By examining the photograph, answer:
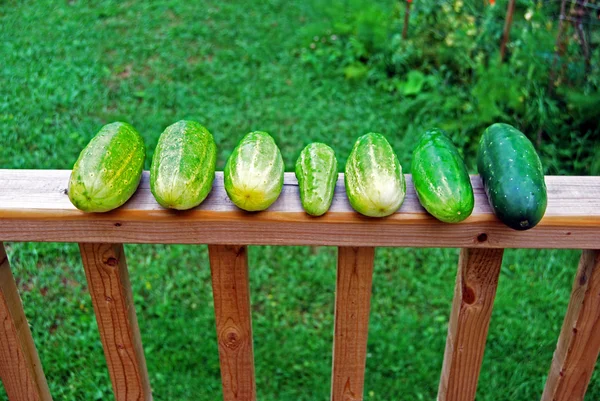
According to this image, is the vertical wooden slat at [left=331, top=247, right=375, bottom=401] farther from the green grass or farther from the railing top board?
the green grass

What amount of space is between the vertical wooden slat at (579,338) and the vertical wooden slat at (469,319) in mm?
299

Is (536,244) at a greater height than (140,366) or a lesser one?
greater

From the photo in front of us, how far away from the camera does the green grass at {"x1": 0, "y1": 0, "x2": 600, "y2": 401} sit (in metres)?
3.65

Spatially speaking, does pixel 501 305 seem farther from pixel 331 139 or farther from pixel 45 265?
pixel 45 265

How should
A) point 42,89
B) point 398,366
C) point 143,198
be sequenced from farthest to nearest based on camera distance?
point 42,89 → point 398,366 → point 143,198

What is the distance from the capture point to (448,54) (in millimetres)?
6098

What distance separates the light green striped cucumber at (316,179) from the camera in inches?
73.7

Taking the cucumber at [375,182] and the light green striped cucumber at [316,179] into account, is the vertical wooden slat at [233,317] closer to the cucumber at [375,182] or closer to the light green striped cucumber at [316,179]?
the light green striped cucumber at [316,179]

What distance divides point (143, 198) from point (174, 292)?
7.39 ft

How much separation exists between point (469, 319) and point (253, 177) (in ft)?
3.20

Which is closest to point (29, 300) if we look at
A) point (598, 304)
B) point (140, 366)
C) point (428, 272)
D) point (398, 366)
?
point (140, 366)

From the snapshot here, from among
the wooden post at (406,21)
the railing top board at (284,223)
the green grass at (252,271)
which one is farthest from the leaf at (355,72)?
the railing top board at (284,223)

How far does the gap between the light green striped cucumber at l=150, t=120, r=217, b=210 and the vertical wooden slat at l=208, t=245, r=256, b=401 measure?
0.86ft

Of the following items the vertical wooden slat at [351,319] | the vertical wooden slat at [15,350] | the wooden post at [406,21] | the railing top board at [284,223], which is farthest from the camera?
the wooden post at [406,21]
